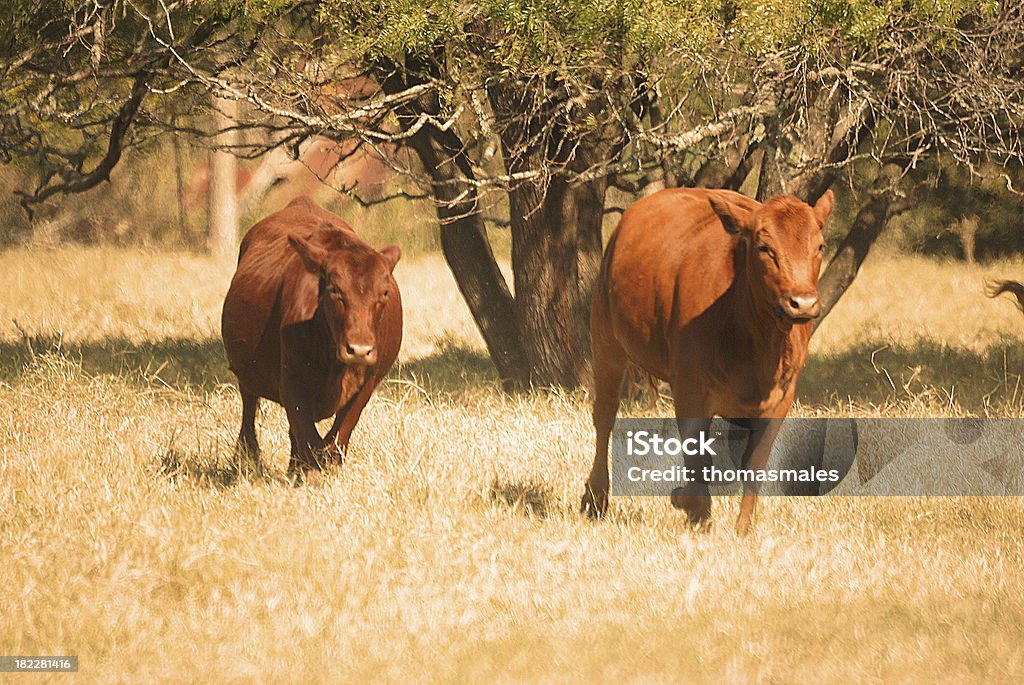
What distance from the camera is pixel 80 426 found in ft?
26.4

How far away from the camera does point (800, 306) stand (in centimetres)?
537

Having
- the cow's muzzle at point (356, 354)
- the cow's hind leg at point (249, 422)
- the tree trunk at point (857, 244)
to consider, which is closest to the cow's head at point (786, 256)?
the cow's muzzle at point (356, 354)

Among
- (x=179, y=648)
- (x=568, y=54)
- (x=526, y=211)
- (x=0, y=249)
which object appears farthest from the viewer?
(x=0, y=249)

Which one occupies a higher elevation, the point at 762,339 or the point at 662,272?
the point at 662,272

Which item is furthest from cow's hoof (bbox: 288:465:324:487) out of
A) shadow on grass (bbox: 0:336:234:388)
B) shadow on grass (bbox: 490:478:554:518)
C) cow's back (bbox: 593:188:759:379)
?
shadow on grass (bbox: 0:336:234:388)

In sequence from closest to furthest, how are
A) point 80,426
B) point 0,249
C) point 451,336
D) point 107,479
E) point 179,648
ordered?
1. point 179,648
2. point 107,479
3. point 80,426
4. point 451,336
5. point 0,249

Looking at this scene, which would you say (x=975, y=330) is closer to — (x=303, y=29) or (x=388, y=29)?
(x=303, y=29)

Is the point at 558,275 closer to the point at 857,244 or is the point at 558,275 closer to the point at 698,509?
the point at 857,244

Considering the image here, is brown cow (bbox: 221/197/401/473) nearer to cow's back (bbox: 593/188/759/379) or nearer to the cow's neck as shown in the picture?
cow's back (bbox: 593/188/759/379)

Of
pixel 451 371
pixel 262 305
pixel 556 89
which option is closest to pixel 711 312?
pixel 262 305

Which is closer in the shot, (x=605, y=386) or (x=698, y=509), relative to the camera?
(x=698, y=509)

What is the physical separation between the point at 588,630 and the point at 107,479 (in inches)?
119

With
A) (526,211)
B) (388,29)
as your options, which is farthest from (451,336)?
(388,29)

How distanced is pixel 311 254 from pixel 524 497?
1578 millimetres
